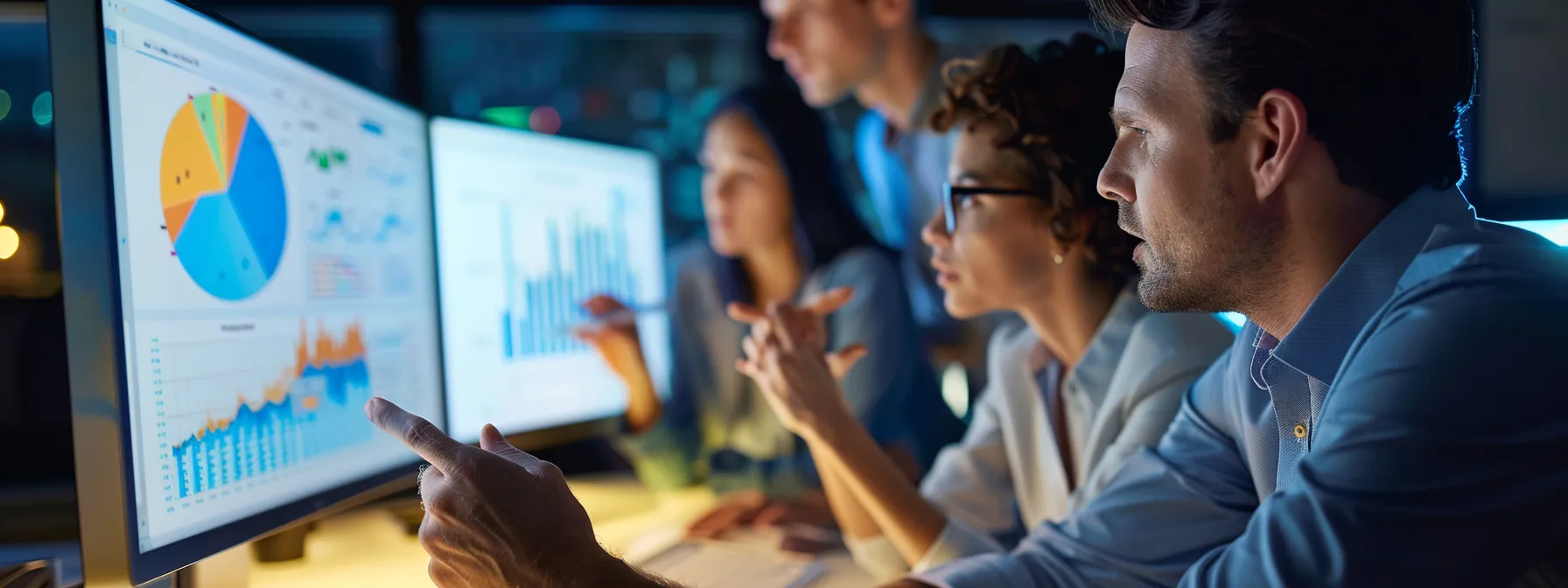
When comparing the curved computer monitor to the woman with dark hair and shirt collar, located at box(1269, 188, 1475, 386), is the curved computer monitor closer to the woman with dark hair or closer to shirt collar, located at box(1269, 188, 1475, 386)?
the woman with dark hair

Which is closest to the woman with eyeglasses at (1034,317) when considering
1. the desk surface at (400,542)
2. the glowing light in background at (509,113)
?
the desk surface at (400,542)

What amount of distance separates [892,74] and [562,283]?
0.92 m

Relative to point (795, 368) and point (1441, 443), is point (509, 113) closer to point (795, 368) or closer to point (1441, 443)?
point (795, 368)

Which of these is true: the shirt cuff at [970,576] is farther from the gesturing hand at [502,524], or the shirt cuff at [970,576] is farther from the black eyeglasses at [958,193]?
the black eyeglasses at [958,193]

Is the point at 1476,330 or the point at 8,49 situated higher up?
the point at 8,49

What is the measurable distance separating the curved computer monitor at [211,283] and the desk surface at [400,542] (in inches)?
4.7

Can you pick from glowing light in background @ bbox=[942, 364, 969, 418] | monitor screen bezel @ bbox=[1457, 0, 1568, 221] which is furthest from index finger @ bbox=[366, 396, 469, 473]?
glowing light in background @ bbox=[942, 364, 969, 418]

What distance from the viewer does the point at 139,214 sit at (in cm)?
72

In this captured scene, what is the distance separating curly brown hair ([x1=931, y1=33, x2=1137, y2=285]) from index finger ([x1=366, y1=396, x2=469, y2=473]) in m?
0.79

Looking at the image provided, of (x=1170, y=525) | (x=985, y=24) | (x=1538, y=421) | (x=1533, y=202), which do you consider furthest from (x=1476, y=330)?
(x=985, y=24)

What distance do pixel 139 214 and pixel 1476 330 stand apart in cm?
87

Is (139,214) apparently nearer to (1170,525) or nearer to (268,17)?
(1170,525)

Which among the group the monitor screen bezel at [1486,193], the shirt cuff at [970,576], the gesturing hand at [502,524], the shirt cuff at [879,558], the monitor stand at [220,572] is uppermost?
the monitor screen bezel at [1486,193]

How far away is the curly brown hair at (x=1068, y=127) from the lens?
3.96ft
